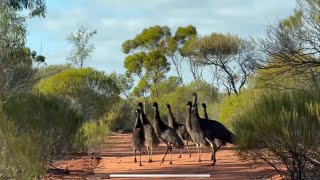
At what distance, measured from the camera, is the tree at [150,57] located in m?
63.0

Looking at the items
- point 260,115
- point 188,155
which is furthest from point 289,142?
point 188,155

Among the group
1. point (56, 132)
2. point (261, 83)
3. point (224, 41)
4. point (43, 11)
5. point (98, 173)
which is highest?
point (224, 41)

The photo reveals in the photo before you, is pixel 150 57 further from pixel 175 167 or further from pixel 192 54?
pixel 175 167

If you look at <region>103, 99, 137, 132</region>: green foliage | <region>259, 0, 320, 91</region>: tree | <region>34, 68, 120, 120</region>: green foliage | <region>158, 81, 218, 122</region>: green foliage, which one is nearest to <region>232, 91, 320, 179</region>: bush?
<region>259, 0, 320, 91</region>: tree

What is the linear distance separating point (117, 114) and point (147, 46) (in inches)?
478

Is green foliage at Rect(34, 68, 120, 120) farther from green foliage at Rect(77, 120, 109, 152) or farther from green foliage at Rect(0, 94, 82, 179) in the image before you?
green foliage at Rect(0, 94, 82, 179)

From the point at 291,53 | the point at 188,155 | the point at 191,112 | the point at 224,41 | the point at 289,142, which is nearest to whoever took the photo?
the point at 289,142

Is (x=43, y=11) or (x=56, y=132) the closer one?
(x=56, y=132)

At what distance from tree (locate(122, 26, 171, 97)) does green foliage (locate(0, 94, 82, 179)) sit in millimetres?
43411

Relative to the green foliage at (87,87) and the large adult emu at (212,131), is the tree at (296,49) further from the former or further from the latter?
the green foliage at (87,87)

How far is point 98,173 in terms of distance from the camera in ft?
62.3

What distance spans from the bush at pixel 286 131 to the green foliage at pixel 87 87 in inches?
966

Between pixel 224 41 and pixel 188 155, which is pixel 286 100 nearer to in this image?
pixel 188 155

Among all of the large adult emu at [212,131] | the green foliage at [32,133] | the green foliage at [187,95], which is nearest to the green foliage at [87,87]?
the green foliage at [187,95]
